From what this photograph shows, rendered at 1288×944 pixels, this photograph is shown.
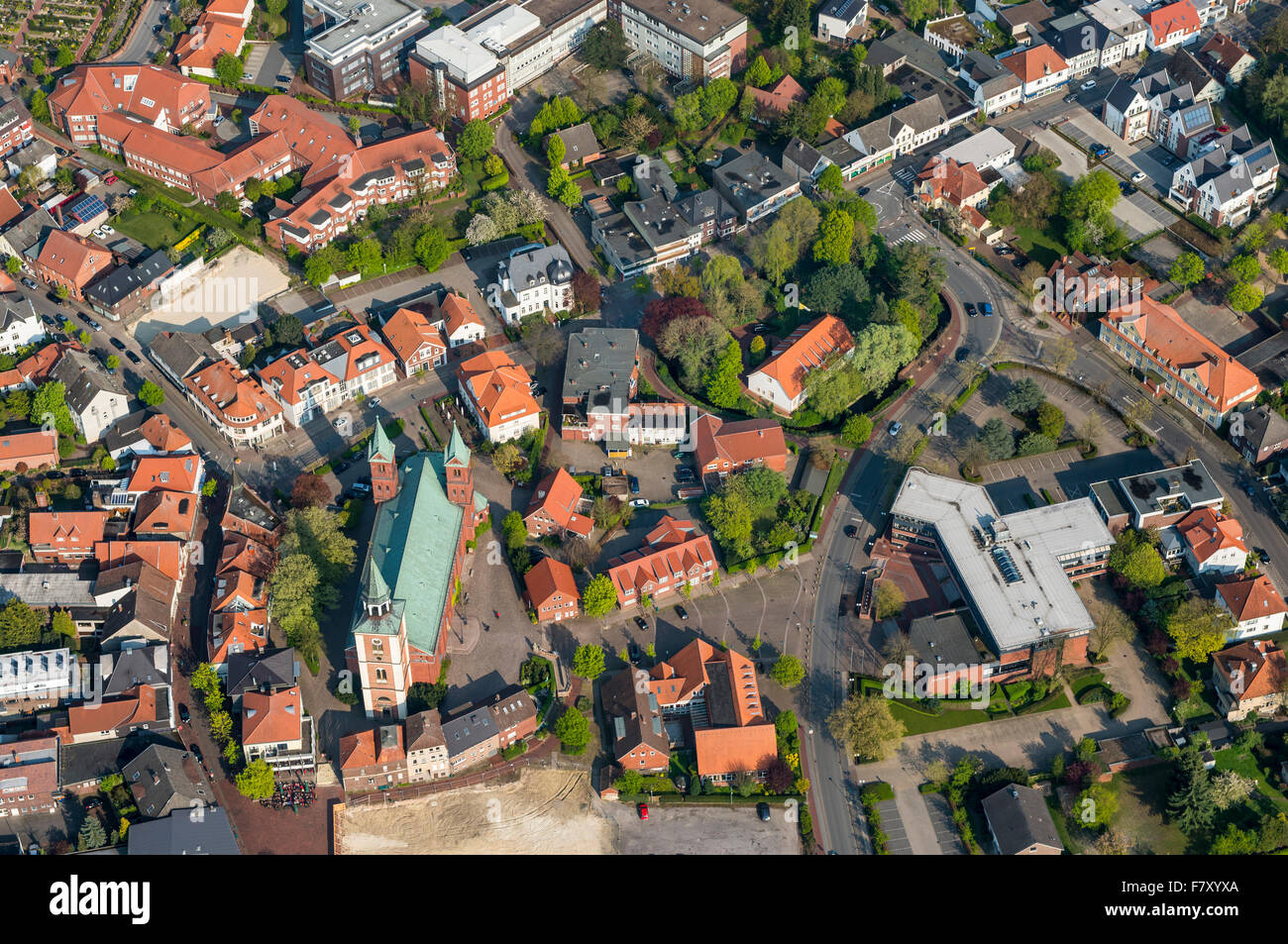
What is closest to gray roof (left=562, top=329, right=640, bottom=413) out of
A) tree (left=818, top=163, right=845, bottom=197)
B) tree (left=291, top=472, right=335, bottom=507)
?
tree (left=291, top=472, right=335, bottom=507)

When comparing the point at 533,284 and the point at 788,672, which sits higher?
the point at 533,284

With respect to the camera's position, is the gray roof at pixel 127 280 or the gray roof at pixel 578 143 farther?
the gray roof at pixel 578 143

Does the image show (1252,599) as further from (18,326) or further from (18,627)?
(18,326)

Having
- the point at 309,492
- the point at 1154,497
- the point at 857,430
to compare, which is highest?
the point at 1154,497

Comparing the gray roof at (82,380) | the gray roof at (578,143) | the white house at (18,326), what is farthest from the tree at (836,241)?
the white house at (18,326)

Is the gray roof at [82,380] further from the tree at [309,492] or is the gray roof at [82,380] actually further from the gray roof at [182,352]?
the tree at [309,492]

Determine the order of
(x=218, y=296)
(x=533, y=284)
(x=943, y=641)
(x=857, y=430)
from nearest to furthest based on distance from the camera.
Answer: (x=943, y=641)
(x=857, y=430)
(x=533, y=284)
(x=218, y=296)

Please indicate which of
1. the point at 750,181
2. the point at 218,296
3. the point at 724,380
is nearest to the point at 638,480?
the point at 724,380

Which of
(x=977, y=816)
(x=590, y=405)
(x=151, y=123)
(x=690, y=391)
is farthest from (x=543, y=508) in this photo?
(x=151, y=123)
